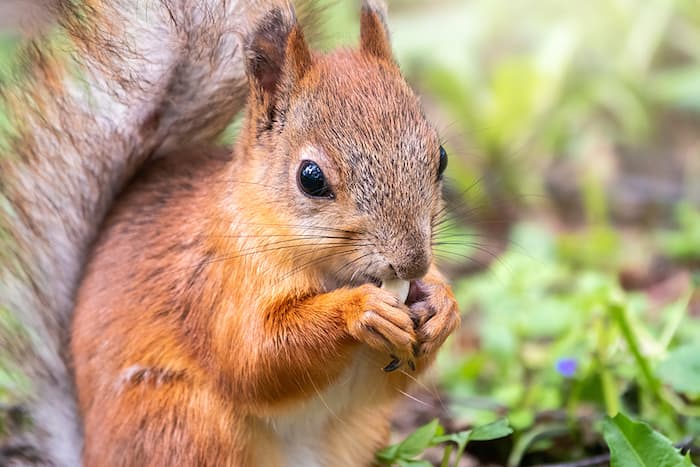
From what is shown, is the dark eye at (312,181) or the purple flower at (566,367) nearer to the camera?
the dark eye at (312,181)

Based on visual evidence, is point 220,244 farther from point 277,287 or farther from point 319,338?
point 319,338

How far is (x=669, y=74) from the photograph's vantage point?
4391 mm

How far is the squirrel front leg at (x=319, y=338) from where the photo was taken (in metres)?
1.54

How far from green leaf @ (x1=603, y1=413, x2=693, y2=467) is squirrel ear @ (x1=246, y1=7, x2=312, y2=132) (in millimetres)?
817

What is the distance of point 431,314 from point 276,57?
0.55m

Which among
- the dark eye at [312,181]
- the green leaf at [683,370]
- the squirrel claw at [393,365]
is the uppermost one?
the dark eye at [312,181]

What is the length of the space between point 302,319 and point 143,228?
49cm

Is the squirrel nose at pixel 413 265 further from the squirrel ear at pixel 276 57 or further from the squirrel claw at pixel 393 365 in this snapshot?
the squirrel ear at pixel 276 57

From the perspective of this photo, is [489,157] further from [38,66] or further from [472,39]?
[38,66]

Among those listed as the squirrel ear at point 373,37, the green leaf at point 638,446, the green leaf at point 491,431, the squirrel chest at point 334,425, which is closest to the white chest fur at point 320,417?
the squirrel chest at point 334,425

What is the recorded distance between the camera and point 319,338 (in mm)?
1607

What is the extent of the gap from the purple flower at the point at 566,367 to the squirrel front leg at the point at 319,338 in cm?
71

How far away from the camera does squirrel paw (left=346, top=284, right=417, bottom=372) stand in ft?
5.00

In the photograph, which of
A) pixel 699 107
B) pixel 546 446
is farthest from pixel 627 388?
pixel 699 107
